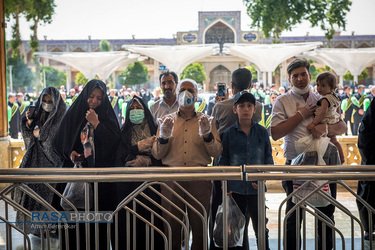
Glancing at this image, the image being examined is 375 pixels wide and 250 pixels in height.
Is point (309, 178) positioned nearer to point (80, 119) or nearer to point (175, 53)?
point (80, 119)

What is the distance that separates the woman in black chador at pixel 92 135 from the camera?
132 inches

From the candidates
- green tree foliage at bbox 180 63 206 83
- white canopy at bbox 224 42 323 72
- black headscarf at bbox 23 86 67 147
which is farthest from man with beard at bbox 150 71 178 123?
green tree foliage at bbox 180 63 206 83

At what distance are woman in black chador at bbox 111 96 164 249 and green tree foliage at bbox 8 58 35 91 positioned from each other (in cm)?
2801

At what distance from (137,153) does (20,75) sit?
28.9 meters

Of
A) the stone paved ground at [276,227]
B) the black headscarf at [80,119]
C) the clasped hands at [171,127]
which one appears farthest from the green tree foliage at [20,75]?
the clasped hands at [171,127]

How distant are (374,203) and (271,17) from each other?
19.4m

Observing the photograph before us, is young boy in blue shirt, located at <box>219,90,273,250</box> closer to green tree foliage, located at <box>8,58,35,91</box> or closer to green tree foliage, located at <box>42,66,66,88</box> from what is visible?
green tree foliage, located at <box>8,58,35,91</box>

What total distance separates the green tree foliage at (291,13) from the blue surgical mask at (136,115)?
19724 millimetres

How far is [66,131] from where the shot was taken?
338cm

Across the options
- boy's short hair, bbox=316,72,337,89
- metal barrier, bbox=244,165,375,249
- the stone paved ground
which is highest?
boy's short hair, bbox=316,72,337,89

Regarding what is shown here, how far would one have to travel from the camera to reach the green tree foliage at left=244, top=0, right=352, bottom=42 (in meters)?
22.1

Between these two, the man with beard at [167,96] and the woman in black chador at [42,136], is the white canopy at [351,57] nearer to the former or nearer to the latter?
the man with beard at [167,96]

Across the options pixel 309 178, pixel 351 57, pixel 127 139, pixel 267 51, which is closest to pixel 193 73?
pixel 351 57

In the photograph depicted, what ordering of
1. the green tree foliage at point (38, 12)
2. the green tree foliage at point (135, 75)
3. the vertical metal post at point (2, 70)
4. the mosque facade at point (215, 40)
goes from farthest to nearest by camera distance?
1. the mosque facade at point (215, 40)
2. the green tree foliage at point (135, 75)
3. the green tree foliage at point (38, 12)
4. the vertical metal post at point (2, 70)
